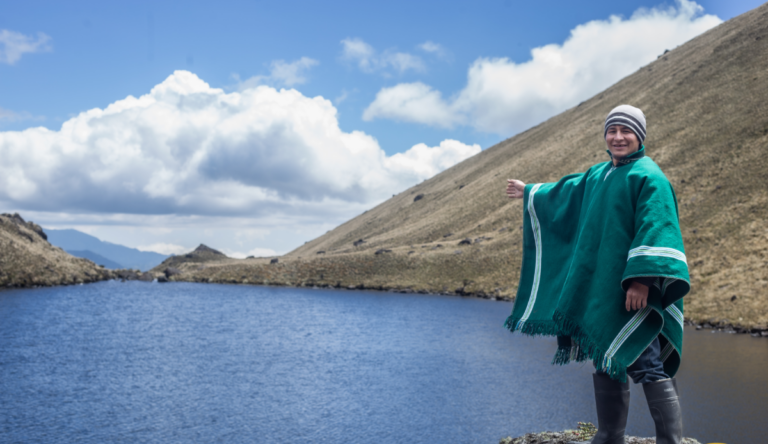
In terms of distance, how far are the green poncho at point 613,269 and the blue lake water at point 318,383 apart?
849cm

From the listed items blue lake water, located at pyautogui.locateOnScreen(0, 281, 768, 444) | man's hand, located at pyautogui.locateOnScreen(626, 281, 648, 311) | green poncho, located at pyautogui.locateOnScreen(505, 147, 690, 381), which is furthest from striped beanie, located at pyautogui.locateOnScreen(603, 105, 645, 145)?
blue lake water, located at pyautogui.locateOnScreen(0, 281, 768, 444)

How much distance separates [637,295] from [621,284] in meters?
0.16

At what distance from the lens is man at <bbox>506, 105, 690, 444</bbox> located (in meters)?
4.00

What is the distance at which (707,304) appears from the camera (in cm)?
3278

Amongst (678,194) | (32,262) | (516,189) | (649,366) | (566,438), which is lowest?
(566,438)

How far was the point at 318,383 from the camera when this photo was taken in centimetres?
1780

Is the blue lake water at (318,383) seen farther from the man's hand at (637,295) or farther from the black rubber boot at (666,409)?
the man's hand at (637,295)

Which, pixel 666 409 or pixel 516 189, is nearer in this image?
pixel 666 409

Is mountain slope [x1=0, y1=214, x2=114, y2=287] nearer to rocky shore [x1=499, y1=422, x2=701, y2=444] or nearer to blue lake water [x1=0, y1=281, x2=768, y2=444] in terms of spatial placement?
blue lake water [x1=0, y1=281, x2=768, y2=444]

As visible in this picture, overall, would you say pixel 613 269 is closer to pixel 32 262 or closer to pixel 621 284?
pixel 621 284

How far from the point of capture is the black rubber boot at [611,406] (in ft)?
14.9

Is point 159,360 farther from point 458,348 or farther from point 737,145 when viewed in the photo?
point 737,145

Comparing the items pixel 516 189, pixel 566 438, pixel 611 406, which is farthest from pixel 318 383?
pixel 611 406

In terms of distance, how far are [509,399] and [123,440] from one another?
34.8ft
